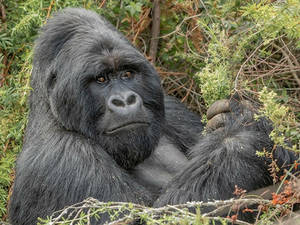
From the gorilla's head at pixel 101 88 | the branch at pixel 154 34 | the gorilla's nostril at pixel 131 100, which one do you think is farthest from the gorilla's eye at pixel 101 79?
the branch at pixel 154 34

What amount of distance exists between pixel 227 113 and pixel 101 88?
2.90 ft

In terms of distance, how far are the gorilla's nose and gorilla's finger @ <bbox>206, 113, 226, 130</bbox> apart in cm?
60

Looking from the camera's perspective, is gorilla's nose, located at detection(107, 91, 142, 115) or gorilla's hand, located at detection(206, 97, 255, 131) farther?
gorilla's hand, located at detection(206, 97, 255, 131)

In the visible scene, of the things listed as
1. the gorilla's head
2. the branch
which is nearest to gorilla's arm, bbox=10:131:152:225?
the gorilla's head

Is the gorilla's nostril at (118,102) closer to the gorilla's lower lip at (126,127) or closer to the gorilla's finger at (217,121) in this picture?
the gorilla's lower lip at (126,127)

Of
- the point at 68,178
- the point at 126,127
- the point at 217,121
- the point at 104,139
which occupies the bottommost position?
the point at 68,178

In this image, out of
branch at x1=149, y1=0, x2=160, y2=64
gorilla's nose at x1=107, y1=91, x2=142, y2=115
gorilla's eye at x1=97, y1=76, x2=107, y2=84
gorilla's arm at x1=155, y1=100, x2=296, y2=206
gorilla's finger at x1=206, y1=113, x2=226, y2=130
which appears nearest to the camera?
gorilla's arm at x1=155, y1=100, x2=296, y2=206

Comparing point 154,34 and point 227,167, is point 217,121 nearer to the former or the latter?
point 227,167

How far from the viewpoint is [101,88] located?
13.5ft

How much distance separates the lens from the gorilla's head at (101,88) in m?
4.03

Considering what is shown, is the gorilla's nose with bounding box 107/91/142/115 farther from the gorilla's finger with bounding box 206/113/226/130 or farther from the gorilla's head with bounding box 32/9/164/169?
the gorilla's finger with bounding box 206/113/226/130

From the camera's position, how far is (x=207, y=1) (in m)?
5.67

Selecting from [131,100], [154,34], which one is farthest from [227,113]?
[154,34]

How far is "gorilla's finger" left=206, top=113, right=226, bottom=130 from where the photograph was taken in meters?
4.26
